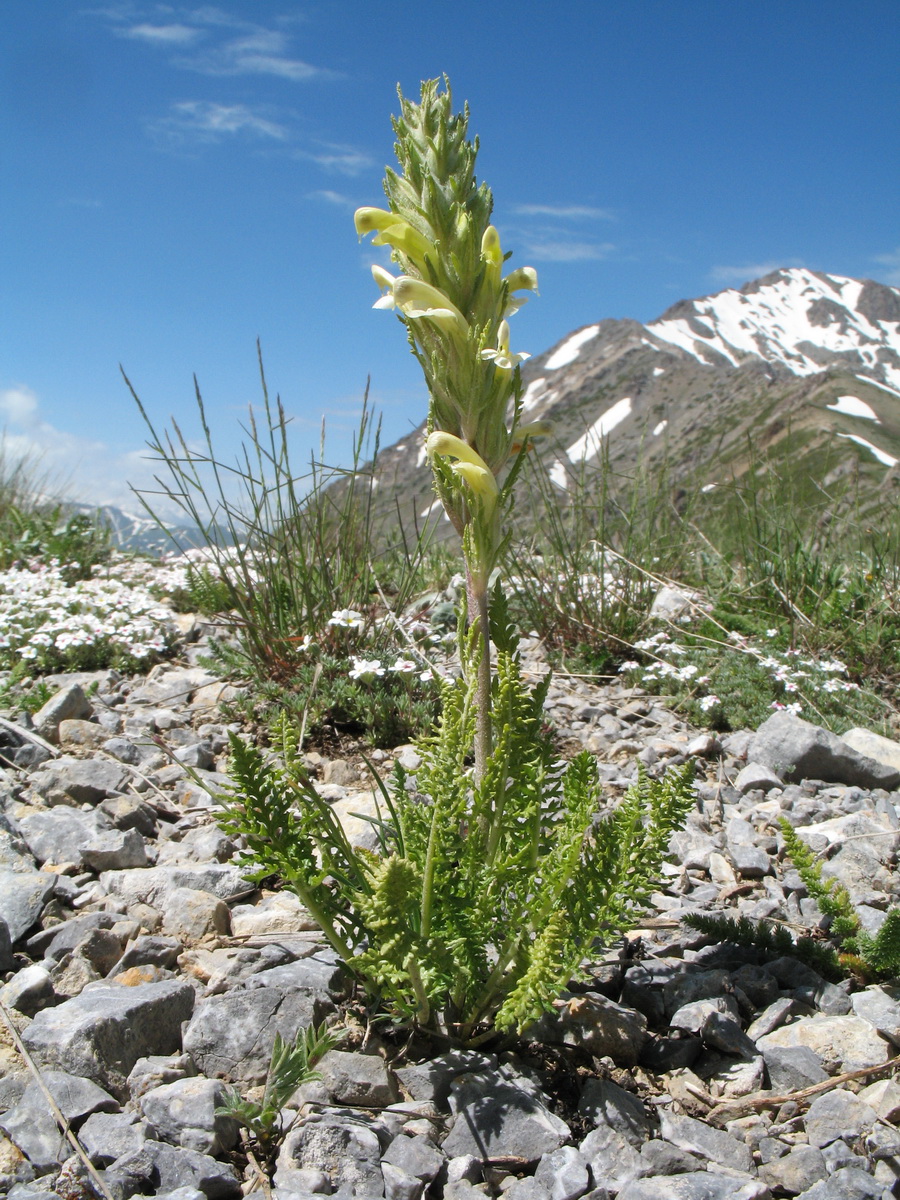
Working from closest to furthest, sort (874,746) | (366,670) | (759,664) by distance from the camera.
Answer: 1. (366,670)
2. (874,746)
3. (759,664)

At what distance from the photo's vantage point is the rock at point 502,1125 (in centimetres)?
169

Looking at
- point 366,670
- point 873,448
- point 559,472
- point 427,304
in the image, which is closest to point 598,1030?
point 427,304

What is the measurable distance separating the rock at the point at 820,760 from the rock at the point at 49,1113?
10.5 feet

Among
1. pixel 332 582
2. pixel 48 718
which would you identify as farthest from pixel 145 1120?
pixel 332 582

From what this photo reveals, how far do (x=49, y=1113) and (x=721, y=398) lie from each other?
66.9 metres

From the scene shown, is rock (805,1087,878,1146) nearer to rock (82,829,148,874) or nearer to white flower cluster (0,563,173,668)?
rock (82,829,148,874)

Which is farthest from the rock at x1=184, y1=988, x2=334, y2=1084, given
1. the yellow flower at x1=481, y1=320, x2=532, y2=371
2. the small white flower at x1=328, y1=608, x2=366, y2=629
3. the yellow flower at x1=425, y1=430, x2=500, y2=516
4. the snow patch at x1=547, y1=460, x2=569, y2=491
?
the snow patch at x1=547, y1=460, x2=569, y2=491

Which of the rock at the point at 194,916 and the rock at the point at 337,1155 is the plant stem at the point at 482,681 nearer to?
the rock at the point at 337,1155

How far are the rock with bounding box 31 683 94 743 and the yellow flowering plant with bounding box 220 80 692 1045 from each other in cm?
244

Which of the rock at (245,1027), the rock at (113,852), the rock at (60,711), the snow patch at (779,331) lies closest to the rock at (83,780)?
the rock at (113,852)

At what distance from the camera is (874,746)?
4.07 metres

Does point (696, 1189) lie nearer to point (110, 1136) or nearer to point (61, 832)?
point (110, 1136)

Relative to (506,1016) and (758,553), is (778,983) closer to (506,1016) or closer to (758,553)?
(506,1016)

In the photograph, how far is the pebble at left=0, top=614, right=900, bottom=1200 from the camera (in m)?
1.62
